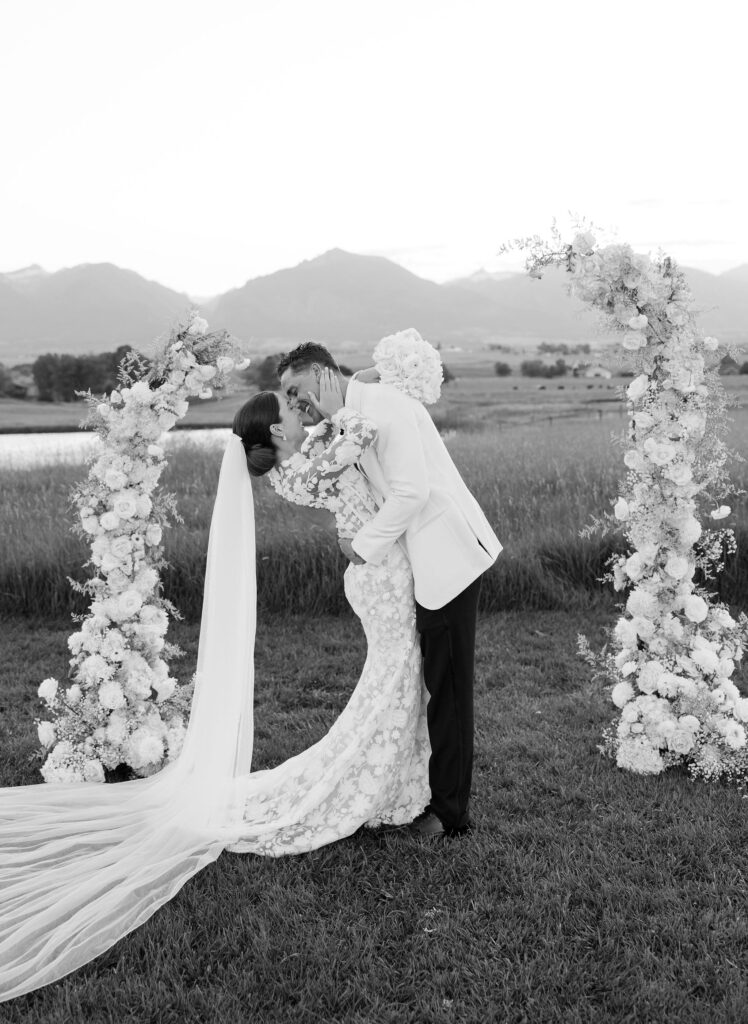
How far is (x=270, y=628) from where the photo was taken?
9609mm

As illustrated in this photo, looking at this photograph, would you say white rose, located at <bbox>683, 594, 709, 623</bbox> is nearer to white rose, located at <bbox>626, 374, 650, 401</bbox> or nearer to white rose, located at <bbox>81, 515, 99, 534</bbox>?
white rose, located at <bbox>626, 374, 650, 401</bbox>

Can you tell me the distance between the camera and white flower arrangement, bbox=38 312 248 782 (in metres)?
5.86

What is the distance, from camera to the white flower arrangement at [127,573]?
5859 millimetres

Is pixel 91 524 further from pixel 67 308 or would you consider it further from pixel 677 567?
pixel 67 308

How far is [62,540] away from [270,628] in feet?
9.82

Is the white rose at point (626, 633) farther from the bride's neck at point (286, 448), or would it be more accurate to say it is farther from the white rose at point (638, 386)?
the bride's neck at point (286, 448)

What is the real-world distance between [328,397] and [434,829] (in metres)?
2.48

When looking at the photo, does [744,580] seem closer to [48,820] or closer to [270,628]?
[270,628]

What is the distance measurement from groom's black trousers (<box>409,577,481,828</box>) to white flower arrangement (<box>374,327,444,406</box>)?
1076mm

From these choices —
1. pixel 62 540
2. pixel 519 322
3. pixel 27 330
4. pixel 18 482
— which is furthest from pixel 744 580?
pixel 519 322

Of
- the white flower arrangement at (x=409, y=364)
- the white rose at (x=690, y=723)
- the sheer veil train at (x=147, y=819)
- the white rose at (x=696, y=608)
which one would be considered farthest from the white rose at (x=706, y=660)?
the sheer veil train at (x=147, y=819)

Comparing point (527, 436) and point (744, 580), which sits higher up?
point (527, 436)

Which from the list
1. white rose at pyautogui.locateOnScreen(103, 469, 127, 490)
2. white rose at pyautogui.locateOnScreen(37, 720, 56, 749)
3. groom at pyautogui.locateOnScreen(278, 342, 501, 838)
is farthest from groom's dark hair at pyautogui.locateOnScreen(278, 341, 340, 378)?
white rose at pyautogui.locateOnScreen(37, 720, 56, 749)

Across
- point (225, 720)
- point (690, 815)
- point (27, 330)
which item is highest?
point (27, 330)
